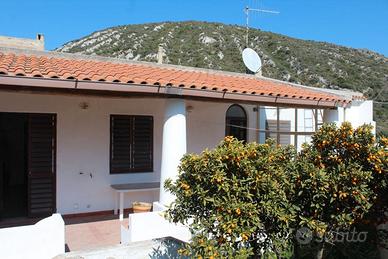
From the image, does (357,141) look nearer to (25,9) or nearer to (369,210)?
(369,210)

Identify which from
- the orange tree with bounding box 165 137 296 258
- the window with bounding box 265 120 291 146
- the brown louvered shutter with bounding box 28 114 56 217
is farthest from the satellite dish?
the orange tree with bounding box 165 137 296 258

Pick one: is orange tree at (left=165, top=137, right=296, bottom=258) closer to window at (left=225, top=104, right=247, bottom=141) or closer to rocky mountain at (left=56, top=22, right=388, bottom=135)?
window at (left=225, top=104, right=247, bottom=141)

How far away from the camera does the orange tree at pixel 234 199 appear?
475 cm

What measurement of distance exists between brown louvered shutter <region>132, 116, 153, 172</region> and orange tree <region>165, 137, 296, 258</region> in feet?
19.6

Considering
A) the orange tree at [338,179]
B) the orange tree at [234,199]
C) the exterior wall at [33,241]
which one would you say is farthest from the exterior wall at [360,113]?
the exterior wall at [33,241]

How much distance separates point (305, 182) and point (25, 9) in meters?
19.8

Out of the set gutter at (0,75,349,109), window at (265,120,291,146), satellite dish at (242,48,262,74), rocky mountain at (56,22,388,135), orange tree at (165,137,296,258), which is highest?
rocky mountain at (56,22,388,135)

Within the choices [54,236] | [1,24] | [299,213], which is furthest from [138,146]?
[1,24]

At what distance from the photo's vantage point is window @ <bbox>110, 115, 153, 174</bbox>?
429 inches

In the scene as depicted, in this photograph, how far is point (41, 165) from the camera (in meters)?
9.92

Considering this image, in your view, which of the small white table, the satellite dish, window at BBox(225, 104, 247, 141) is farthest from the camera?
the satellite dish

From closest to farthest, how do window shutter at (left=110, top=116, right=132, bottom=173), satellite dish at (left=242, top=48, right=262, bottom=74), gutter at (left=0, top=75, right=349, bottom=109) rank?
gutter at (left=0, top=75, right=349, bottom=109)
window shutter at (left=110, top=116, right=132, bottom=173)
satellite dish at (left=242, top=48, right=262, bottom=74)

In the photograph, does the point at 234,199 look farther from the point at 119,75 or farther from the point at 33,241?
the point at 119,75

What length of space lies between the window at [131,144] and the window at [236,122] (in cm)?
320
